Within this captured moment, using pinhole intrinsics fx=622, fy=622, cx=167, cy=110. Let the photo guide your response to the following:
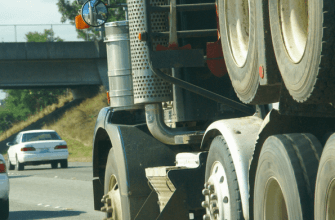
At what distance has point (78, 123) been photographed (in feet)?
165

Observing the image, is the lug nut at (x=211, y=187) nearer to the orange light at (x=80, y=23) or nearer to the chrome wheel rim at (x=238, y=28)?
the chrome wheel rim at (x=238, y=28)

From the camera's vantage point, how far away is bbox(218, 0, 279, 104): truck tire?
11.7 ft

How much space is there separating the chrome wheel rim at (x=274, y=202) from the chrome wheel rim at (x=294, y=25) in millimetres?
733

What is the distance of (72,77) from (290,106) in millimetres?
41692

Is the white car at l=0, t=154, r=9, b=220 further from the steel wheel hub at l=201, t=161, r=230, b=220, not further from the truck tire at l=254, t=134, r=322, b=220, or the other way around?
the truck tire at l=254, t=134, r=322, b=220

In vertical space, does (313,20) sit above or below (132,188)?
above

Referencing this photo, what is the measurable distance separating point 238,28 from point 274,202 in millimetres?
1226

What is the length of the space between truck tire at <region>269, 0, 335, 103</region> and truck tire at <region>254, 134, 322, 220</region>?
0.32m

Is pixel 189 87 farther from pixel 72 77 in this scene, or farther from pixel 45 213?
pixel 72 77

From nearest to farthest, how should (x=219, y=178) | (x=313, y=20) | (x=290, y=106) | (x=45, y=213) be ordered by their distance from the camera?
(x=313, y=20) < (x=290, y=106) < (x=219, y=178) < (x=45, y=213)

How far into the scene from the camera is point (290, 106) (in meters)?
3.29

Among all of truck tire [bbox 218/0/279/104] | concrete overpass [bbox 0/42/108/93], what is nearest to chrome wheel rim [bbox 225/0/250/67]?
truck tire [bbox 218/0/279/104]

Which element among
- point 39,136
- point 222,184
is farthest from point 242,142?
point 39,136

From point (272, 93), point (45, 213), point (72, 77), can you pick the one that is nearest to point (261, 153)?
point (272, 93)
